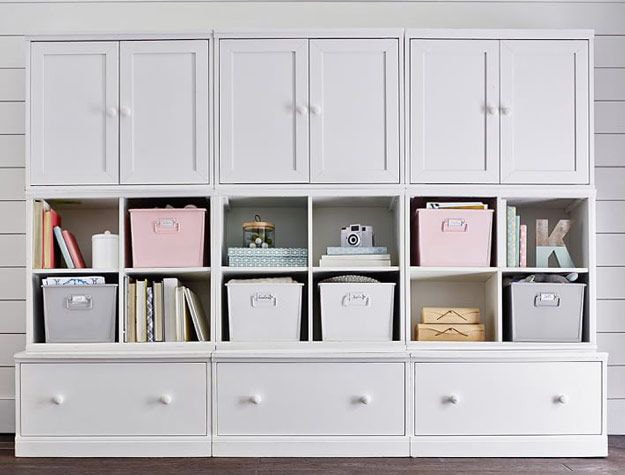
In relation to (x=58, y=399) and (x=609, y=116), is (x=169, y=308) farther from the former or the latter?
(x=609, y=116)

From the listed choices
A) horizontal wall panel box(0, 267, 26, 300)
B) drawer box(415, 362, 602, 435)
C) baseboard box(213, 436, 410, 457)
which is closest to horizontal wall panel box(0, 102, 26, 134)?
horizontal wall panel box(0, 267, 26, 300)

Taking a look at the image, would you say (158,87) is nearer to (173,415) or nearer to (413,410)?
(173,415)

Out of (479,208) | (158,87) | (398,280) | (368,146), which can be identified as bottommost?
(398,280)

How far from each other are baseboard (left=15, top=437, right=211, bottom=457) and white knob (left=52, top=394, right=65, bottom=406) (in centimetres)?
15

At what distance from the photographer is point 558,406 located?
3.36 meters

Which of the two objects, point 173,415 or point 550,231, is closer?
point 173,415

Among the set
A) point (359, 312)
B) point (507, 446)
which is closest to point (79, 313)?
point (359, 312)

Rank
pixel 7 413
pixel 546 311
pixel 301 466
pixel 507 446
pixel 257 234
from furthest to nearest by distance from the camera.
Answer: pixel 7 413 → pixel 257 234 → pixel 546 311 → pixel 507 446 → pixel 301 466

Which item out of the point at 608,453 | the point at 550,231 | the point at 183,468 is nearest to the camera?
the point at 183,468

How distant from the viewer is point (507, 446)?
334cm

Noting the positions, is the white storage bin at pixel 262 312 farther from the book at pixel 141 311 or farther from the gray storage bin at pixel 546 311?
the gray storage bin at pixel 546 311

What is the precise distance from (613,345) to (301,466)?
1.59 meters

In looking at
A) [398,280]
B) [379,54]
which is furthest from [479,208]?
[379,54]

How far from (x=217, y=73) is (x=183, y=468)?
61.9 inches
